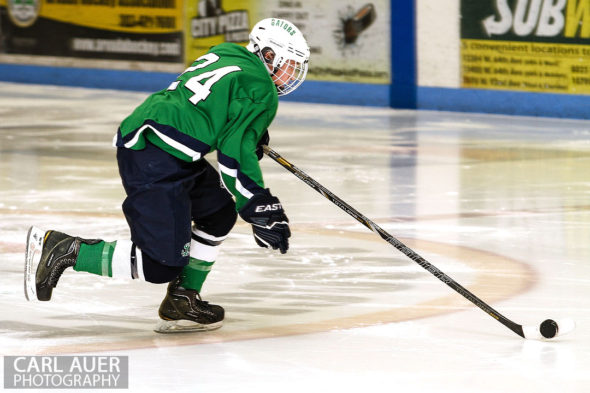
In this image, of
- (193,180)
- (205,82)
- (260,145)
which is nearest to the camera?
(205,82)

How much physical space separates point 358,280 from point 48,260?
146cm

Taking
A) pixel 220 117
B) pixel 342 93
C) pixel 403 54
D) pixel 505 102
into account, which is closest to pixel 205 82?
pixel 220 117

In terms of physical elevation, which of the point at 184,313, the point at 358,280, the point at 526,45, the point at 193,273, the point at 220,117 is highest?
the point at 220,117

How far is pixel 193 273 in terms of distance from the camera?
4789mm

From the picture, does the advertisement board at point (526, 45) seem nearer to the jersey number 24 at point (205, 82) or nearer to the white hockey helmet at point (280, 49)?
the white hockey helmet at point (280, 49)

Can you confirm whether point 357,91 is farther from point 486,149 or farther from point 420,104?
point 486,149

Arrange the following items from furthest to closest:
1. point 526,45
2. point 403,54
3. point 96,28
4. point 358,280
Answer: point 96,28 → point 403,54 → point 526,45 → point 358,280

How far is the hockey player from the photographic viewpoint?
172 inches

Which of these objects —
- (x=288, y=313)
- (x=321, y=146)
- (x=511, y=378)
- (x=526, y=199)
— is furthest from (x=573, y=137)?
(x=511, y=378)

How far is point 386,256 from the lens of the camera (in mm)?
6121

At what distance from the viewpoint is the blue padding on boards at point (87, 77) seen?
1564 centimetres

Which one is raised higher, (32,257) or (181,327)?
(32,257)

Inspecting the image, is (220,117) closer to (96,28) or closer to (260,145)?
(260,145)

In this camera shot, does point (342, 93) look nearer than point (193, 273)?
No
